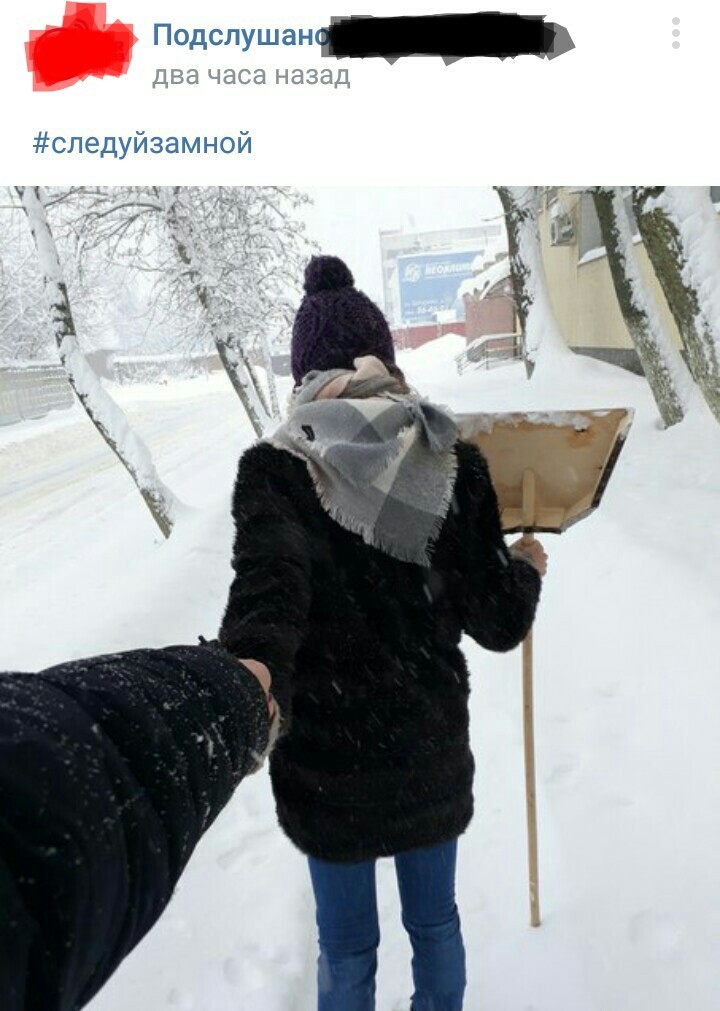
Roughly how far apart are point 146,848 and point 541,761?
9.66ft

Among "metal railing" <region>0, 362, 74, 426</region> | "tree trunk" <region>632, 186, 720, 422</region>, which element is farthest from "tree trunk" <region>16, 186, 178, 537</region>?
"metal railing" <region>0, 362, 74, 426</region>

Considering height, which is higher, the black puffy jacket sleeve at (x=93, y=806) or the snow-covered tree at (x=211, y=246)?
the snow-covered tree at (x=211, y=246)

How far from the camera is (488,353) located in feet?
101

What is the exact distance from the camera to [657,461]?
22.3 feet

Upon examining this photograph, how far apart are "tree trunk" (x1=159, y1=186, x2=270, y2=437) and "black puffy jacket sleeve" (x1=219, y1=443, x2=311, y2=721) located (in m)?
11.4

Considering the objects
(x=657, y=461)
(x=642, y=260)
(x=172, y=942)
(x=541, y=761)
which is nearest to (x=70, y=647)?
(x=172, y=942)

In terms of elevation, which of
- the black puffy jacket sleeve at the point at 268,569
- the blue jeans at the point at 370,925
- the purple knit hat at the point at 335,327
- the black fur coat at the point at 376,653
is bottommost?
the blue jeans at the point at 370,925

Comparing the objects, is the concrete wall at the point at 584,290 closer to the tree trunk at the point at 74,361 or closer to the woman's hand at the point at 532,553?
the tree trunk at the point at 74,361

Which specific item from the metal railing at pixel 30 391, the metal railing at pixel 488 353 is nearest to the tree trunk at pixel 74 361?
the metal railing at pixel 30 391

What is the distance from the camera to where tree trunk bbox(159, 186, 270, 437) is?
36.6 feet

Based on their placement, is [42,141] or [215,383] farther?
[215,383]

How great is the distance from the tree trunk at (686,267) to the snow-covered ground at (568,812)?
1.18 metres

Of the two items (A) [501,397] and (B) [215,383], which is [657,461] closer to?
(A) [501,397]

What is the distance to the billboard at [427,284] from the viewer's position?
57562 mm
